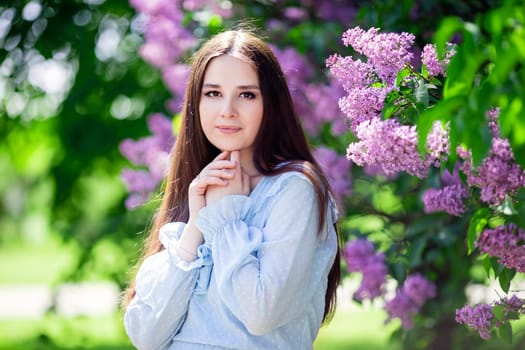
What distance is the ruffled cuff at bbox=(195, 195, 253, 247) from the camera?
248 cm

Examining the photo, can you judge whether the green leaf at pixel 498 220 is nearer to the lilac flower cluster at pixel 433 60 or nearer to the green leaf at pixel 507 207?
the green leaf at pixel 507 207

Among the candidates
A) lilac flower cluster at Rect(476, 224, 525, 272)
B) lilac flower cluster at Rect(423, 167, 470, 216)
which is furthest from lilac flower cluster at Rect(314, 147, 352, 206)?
lilac flower cluster at Rect(476, 224, 525, 272)

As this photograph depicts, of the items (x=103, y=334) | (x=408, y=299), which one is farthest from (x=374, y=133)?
(x=103, y=334)

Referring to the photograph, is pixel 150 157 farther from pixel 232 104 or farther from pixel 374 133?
pixel 374 133

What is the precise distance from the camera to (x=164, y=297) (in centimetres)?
246

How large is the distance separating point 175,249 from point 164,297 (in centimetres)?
17

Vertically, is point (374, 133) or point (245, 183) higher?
point (374, 133)

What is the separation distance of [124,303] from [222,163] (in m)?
0.67

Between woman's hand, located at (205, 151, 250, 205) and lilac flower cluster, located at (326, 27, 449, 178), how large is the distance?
384mm

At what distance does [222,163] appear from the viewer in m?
2.55

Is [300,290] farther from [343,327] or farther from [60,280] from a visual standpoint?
[343,327]

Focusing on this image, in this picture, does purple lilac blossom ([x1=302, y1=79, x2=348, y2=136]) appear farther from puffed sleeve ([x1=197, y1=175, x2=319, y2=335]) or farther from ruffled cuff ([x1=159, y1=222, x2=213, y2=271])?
puffed sleeve ([x1=197, y1=175, x2=319, y2=335])

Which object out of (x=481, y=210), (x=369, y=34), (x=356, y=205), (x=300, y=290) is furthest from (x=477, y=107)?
(x=356, y=205)

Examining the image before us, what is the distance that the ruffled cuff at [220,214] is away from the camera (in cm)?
248
